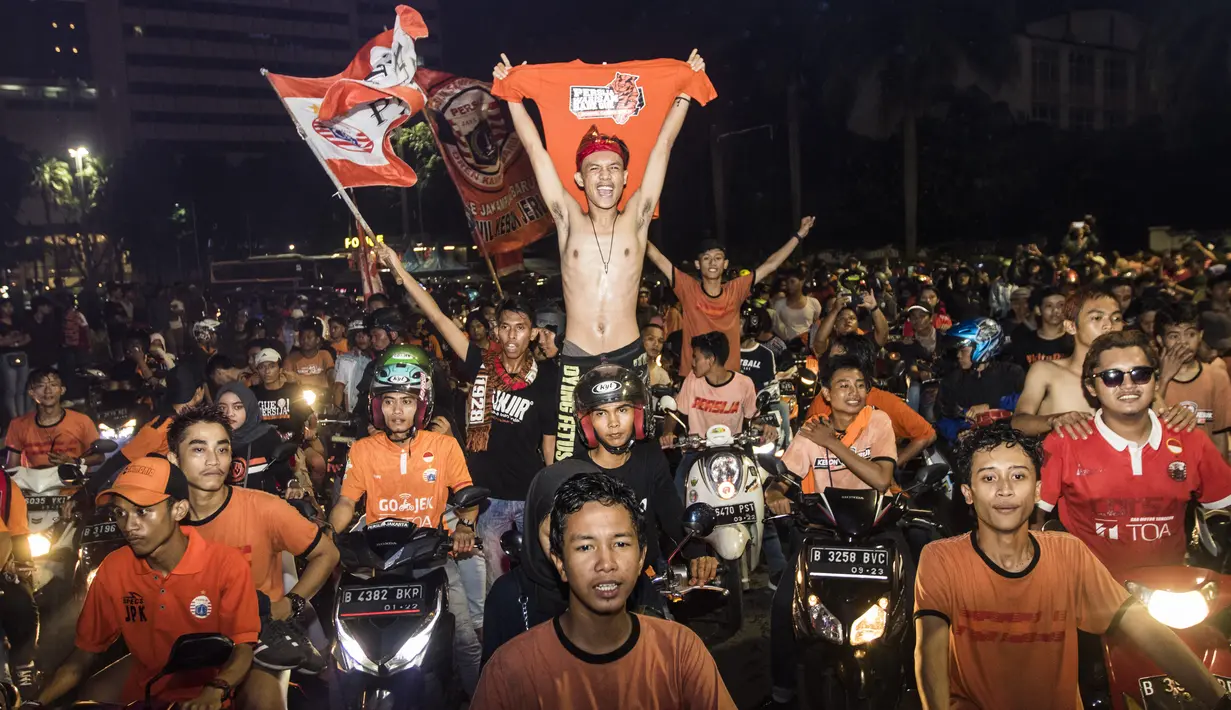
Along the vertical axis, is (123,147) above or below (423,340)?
above

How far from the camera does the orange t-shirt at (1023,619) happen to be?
3787 millimetres

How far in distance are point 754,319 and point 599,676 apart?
9103 mm

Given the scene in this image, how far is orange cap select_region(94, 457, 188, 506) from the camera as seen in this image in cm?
430

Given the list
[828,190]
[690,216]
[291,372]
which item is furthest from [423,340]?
[690,216]

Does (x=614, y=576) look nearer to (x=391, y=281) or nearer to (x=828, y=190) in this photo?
(x=391, y=281)

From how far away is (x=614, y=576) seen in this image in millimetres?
3068

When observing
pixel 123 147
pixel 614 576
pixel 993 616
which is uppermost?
pixel 123 147

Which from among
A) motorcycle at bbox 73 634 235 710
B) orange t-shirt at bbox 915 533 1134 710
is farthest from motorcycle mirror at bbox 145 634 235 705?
orange t-shirt at bbox 915 533 1134 710

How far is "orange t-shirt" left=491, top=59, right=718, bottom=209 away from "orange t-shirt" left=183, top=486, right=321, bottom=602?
3.33 meters

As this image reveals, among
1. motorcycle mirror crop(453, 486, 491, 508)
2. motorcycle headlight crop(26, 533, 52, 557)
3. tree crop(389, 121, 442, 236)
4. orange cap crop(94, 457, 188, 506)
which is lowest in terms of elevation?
motorcycle headlight crop(26, 533, 52, 557)

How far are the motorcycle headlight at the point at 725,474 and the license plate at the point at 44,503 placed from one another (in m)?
4.74

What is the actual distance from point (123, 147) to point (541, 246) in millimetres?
90745

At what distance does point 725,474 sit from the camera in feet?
22.6

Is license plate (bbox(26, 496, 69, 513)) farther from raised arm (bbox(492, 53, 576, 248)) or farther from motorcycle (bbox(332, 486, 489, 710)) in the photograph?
A: raised arm (bbox(492, 53, 576, 248))
